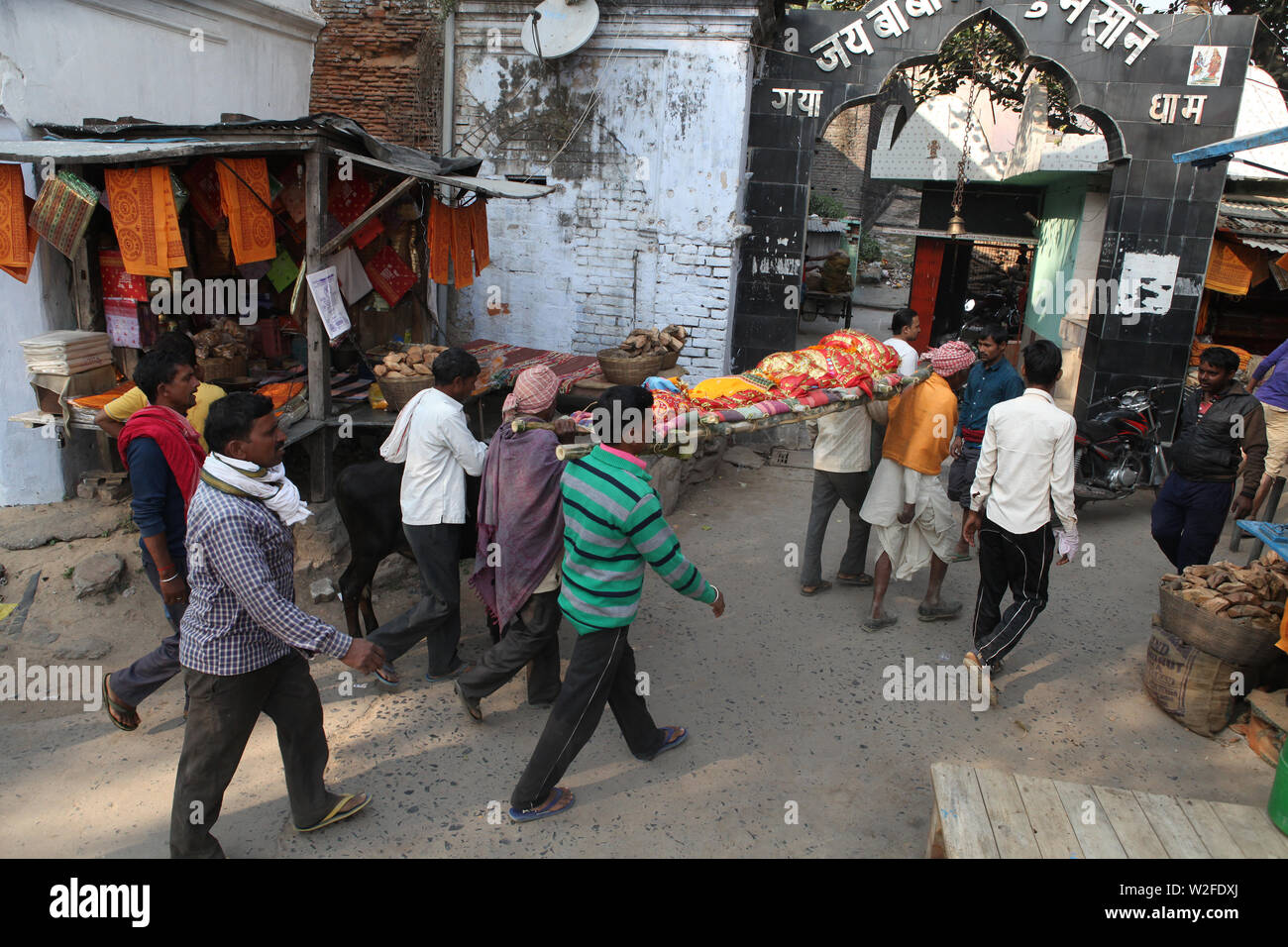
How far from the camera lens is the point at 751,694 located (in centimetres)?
489

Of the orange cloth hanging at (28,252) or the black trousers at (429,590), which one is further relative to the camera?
the orange cloth hanging at (28,252)

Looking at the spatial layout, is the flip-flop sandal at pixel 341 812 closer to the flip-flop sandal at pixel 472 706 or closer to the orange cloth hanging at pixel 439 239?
the flip-flop sandal at pixel 472 706

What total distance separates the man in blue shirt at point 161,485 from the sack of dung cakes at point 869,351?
363 centimetres

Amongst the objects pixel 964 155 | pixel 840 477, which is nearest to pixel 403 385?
pixel 840 477

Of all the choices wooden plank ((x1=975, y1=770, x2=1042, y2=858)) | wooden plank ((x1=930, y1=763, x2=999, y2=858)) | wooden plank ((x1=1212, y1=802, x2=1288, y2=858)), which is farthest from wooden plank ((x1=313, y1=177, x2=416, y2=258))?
wooden plank ((x1=1212, y1=802, x2=1288, y2=858))

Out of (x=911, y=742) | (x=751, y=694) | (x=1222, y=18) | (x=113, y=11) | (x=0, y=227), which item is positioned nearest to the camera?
(x=911, y=742)

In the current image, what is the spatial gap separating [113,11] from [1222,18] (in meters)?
10.1

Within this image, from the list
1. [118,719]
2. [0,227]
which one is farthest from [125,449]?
[0,227]

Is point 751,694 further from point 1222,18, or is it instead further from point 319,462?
point 1222,18

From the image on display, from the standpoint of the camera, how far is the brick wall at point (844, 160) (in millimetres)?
29609

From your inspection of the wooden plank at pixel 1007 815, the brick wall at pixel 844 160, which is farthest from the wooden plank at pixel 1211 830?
the brick wall at pixel 844 160

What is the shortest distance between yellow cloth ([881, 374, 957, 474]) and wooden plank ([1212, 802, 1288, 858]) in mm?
2402

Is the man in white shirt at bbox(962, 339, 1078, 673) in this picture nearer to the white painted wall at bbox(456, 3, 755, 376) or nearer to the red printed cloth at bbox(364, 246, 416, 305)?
the white painted wall at bbox(456, 3, 755, 376)

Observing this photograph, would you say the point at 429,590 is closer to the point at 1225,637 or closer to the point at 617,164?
the point at 1225,637
